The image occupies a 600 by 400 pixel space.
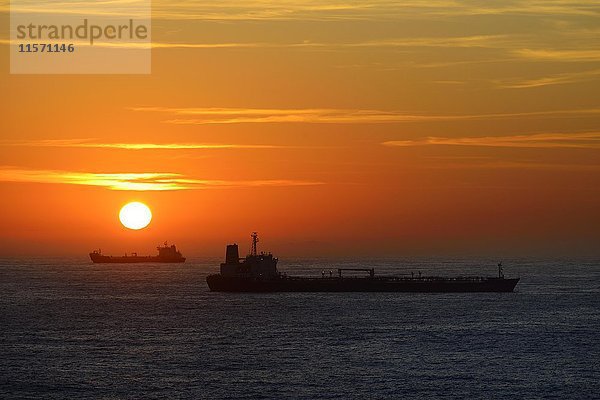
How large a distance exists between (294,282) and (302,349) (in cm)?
7570

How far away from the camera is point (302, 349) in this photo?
3600 inches

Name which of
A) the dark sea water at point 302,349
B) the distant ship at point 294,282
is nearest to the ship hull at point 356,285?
the distant ship at point 294,282

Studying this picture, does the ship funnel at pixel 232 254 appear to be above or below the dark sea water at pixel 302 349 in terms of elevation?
above

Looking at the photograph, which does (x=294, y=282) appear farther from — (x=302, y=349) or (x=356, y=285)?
(x=302, y=349)

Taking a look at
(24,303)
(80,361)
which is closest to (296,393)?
(80,361)

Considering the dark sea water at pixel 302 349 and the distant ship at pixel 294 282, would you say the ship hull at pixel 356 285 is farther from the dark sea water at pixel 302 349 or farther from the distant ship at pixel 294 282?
the dark sea water at pixel 302 349

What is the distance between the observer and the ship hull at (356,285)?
16525 centimetres

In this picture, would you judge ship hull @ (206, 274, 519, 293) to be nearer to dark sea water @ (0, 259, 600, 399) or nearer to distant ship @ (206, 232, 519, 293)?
distant ship @ (206, 232, 519, 293)

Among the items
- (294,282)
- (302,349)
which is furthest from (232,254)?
(302,349)

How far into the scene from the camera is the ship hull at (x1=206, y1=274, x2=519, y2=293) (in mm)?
165250

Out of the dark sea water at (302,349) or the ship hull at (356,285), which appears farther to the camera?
the ship hull at (356,285)

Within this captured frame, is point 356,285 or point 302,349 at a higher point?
point 356,285

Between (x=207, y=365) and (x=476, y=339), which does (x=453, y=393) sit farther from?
(x=476, y=339)

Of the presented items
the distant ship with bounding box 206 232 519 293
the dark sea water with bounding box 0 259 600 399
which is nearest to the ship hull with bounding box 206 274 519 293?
the distant ship with bounding box 206 232 519 293
